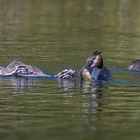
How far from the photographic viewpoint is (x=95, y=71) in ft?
60.0

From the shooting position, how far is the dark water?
12609 mm

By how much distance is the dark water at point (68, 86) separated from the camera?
1261cm

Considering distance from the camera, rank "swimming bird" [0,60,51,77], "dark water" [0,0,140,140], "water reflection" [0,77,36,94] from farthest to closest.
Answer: "swimming bird" [0,60,51,77] < "water reflection" [0,77,36,94] < "dark water" [0,0,140,140]

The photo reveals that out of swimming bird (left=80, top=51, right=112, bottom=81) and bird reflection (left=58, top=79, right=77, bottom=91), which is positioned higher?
swimming bird (left=80, top=51, right=112, bottom=81)

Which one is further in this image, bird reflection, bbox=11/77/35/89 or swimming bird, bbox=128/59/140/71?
swimming bird, bbox=128/59/140/71

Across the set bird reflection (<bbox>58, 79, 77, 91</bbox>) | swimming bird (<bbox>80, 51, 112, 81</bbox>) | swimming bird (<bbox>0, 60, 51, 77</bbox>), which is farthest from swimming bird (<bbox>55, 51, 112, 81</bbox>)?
swimming bird (<bbox>0, 60, 51, 77</bbox>)

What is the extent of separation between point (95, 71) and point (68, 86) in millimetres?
1388

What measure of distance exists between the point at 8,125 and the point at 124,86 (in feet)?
16.1

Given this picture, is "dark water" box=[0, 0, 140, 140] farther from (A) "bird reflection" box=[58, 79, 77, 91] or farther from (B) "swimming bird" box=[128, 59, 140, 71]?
(B) "swimming bird" box=[128, 59, 140, 71]

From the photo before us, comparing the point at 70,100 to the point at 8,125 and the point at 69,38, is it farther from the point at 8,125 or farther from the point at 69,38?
the point at 69,38

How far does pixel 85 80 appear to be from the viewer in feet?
59.3

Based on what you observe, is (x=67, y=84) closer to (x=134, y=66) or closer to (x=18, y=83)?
(x=18, y=83)

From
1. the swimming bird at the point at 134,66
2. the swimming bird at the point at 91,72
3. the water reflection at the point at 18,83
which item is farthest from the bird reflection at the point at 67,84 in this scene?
the swimming bird at the point at 134,66

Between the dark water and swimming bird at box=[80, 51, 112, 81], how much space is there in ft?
0.86
